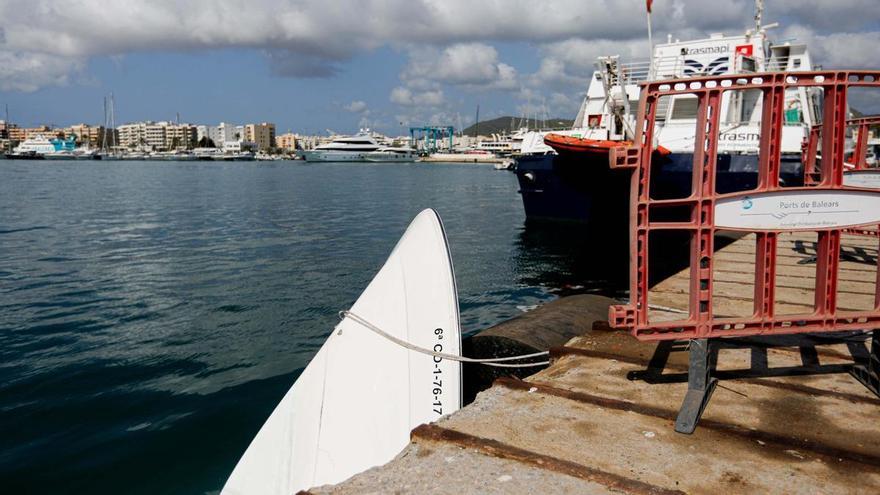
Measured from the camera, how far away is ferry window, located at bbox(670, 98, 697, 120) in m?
22.3

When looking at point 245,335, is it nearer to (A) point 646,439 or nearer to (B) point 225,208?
(A) point 646,439

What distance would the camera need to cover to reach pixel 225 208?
35.2 metres

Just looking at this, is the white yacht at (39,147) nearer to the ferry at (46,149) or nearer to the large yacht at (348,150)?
the ferry at (46,149)

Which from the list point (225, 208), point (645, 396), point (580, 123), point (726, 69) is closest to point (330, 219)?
point (225, 208)

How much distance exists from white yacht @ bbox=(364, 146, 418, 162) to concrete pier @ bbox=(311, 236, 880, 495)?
440 feet

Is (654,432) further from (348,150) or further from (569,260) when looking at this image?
(348,150)

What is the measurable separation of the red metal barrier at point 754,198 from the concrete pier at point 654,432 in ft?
1.74

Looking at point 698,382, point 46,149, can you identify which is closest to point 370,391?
point 698,382

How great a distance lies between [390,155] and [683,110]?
121m

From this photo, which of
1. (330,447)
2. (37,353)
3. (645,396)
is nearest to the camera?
(645,396)

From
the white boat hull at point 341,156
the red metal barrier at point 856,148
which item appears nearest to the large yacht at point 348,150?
the white boat hull at point 341,156

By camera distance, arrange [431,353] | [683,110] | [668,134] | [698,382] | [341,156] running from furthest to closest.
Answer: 1. [341,156]
2. [683,110]
3. [668,134]
4. [431,353]
5. [698,382]

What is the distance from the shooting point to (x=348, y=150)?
137 metres

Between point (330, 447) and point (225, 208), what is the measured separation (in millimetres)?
32588
